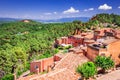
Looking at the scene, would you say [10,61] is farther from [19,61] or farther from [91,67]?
[91,67]

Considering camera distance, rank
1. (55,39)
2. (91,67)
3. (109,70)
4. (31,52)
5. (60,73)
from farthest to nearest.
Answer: (55,39), (31,52), (109,70), (60,73), (91,67)

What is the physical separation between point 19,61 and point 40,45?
60.2 ft

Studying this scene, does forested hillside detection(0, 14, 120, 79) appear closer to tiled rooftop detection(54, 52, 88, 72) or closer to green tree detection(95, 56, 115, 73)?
tiled rooftop detection(54, 52, 88, 72)

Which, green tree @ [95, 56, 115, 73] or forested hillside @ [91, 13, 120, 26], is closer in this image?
green tree @ [95, 56, 115, 73]

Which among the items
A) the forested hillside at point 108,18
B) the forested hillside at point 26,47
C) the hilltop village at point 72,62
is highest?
the forested hillside at point 108,18

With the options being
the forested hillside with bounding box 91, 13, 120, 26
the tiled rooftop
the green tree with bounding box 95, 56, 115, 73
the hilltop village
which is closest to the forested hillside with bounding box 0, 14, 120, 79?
the forested hillside with bounding box 91, 13, 120, 26

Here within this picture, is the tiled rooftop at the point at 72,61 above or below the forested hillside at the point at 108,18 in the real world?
below

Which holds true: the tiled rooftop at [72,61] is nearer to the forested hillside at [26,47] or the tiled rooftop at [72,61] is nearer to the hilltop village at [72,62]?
the hilltop village at [72,62]

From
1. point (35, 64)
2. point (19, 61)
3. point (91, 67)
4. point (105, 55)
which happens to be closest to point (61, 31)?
point (19, 61)

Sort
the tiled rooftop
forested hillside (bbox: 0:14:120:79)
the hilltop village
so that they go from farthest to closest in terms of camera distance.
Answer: forested hillside (bbox: 0:14:120:79) → the tiled rooftop → the hilltop village

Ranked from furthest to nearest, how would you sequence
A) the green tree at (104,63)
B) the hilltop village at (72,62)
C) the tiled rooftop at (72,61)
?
the tiled rooftop at (72,61)
the green tree at (104,63)
the hilltop village at (72,62)

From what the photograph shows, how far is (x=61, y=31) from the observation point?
92.9 m

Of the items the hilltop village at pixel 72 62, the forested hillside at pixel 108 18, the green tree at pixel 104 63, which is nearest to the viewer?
the hilltop village at pixel 72 62

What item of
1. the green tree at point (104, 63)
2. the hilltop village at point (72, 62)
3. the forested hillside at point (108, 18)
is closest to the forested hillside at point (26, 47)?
the forested hillside at point (108, 18)
